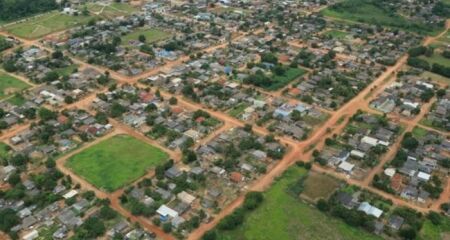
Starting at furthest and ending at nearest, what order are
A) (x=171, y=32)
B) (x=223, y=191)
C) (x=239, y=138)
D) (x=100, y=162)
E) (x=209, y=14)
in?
(x=209, y=14) → (x=171, y=32) → (x=239, y=138) → (x=100, y=162) → (x=223, y=191)

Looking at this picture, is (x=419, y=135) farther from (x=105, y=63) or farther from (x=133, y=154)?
(x=105, y=63)

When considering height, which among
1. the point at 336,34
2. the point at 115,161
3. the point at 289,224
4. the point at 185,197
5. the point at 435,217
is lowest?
the point at 115,161

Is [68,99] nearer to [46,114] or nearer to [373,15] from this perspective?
[46,114]

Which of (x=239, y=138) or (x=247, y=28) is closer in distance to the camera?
(x=239, y=138)

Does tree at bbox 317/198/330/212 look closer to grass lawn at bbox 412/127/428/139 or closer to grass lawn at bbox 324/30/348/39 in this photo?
grass lawn at bbox 412/127/428/139

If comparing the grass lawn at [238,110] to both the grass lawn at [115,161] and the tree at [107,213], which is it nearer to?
the grass lawn at [115,161]

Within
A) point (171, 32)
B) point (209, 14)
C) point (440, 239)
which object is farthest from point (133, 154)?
point (209, 14)

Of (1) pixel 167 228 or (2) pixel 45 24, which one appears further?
(2) pixel 45 24

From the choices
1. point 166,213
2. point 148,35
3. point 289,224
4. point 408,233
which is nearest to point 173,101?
point 166,213
